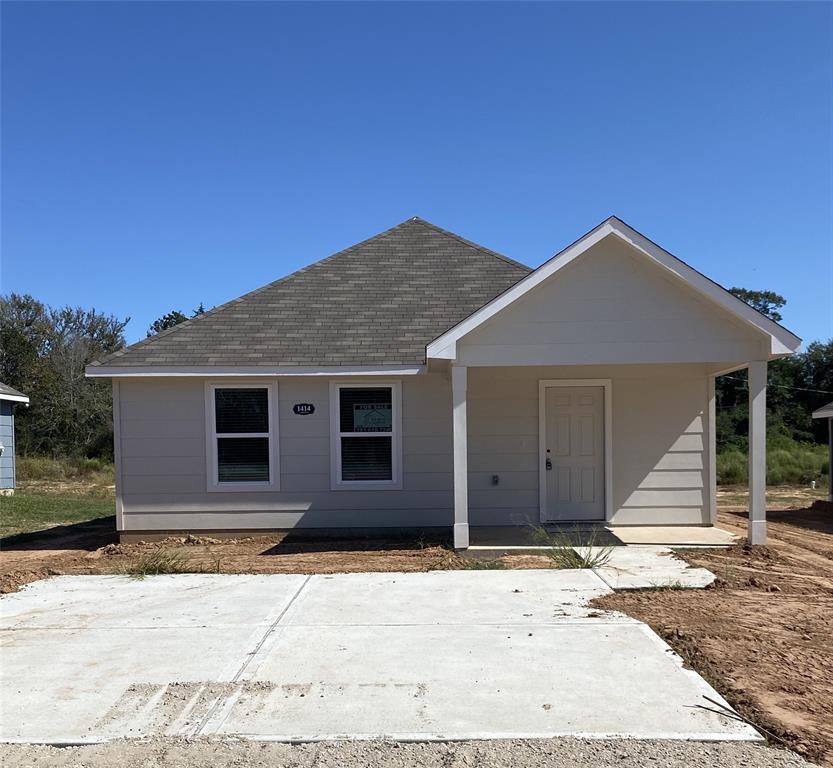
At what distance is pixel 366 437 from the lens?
1121 cm

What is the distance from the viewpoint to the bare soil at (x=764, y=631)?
4367mm

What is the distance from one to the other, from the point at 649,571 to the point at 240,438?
6335 mm

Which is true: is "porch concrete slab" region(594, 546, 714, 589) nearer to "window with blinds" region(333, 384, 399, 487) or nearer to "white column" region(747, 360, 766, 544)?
"white column" region(747, 360, 766, 544)

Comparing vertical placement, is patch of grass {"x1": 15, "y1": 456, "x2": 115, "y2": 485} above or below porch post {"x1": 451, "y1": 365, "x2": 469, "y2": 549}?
below

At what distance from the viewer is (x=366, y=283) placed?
1291 cm

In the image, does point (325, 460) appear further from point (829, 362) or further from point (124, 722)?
point (829, 362)

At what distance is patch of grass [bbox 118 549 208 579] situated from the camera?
29.1 ft

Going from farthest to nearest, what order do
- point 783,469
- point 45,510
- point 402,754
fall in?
point 783,469 → point 45,510 → point 402,754

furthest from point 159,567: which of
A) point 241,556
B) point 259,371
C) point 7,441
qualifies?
point 7,441

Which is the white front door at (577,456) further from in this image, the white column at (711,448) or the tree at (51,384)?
the tree at (51,384)

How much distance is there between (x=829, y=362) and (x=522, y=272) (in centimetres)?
3596

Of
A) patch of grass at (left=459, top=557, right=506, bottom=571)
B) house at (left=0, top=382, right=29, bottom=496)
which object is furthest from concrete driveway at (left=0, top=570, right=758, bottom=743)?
house at (left=0, top=382, right=29, bottom=496)

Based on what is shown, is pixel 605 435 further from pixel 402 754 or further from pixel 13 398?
pixel 13 398

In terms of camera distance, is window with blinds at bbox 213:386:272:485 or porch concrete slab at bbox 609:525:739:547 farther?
window with blinds at bbox 213:386:272:485
